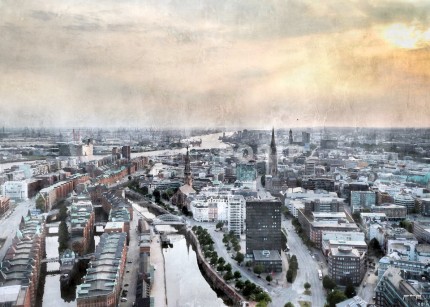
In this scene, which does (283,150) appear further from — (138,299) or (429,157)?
(138,299)

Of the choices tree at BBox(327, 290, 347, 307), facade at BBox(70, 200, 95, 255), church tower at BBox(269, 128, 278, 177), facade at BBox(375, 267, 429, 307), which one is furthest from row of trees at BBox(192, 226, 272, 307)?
church tower at BBox(269, 128, 278, 177)

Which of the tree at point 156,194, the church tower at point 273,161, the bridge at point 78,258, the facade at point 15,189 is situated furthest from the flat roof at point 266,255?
the church tower at point 273,161

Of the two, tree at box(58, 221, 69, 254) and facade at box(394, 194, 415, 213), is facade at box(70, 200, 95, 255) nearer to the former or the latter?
tree at box(58, 221, 69, 254)

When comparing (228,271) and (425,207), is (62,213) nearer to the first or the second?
(228,271)

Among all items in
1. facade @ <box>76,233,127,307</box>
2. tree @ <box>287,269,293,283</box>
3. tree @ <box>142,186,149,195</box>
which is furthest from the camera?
tree @ <box>142,186,149,195</box>

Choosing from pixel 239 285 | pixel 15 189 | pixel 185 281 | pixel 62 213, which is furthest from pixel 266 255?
pixel 15 189

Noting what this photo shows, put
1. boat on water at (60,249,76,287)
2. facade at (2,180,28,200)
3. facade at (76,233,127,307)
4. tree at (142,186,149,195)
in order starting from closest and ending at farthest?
1. facade at (76,233,127,307)
2. boat on water at (60,249,76,287)
3. facade at (2,180,28,200)
4. tree at (142,186,149,195)
